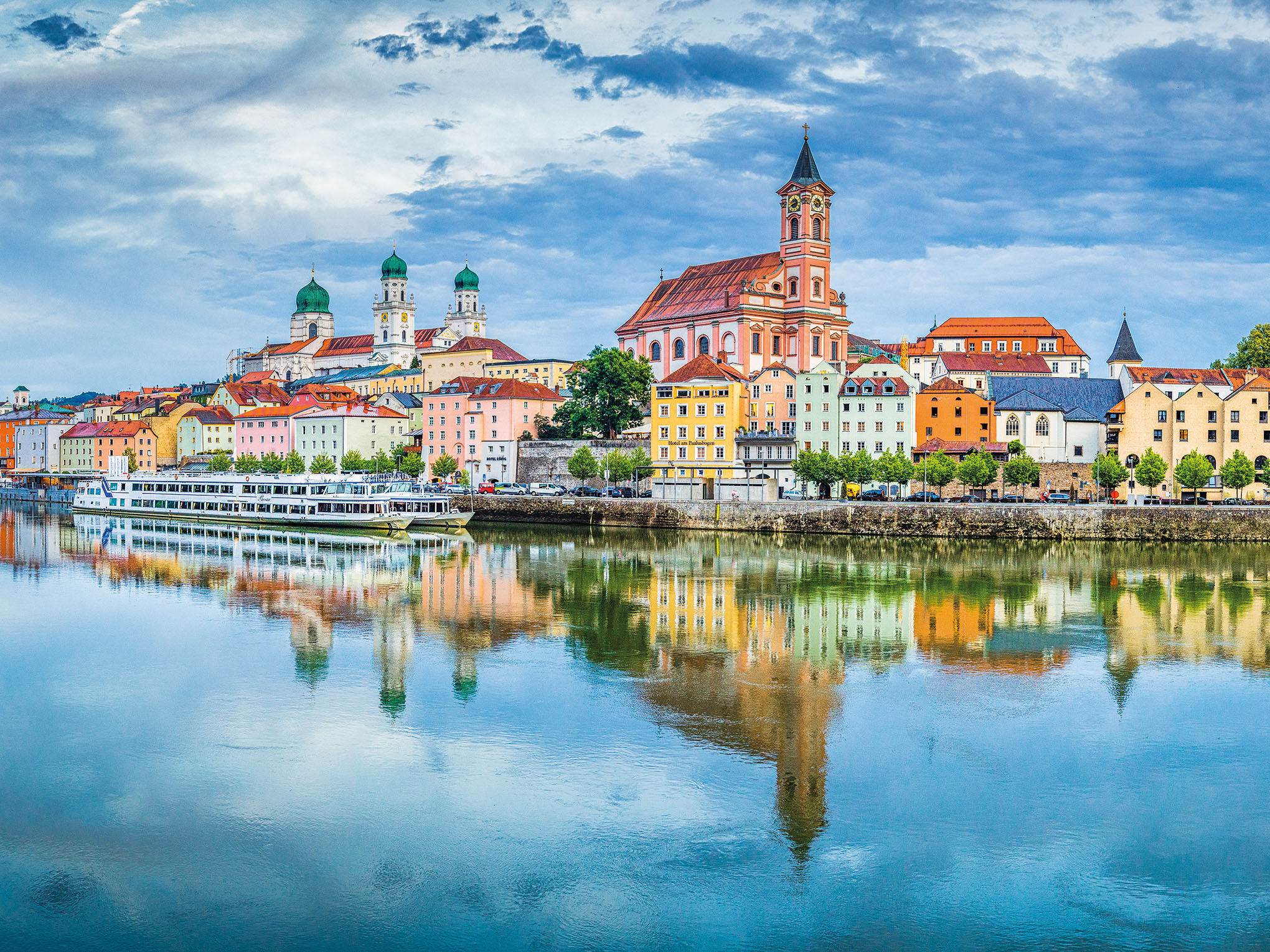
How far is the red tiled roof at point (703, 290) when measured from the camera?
75875 mm

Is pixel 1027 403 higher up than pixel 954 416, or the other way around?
pixel 1027 403

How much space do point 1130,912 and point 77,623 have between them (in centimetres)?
2427

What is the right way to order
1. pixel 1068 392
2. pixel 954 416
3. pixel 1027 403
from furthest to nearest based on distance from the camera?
1. pixel 1068 392
2. pixel 954 416
3. pixel 1027 403

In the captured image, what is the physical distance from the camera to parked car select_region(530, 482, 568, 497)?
2436 inches

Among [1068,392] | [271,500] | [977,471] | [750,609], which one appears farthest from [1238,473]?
[271,500]

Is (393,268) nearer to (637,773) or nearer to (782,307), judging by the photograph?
(782,307)

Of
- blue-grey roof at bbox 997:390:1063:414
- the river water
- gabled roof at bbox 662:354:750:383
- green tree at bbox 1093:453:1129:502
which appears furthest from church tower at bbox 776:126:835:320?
the river water

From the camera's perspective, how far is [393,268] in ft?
438

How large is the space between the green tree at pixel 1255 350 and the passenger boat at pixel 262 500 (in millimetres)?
48122

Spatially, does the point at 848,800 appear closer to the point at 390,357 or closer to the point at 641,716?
the point at 641,716

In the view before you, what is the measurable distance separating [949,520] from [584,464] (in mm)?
22168

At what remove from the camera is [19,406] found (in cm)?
14925

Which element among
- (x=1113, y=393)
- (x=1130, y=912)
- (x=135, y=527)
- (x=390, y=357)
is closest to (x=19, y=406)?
(x=390, y=357)

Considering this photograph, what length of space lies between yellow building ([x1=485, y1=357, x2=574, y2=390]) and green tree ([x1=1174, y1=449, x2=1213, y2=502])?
62.7 m
